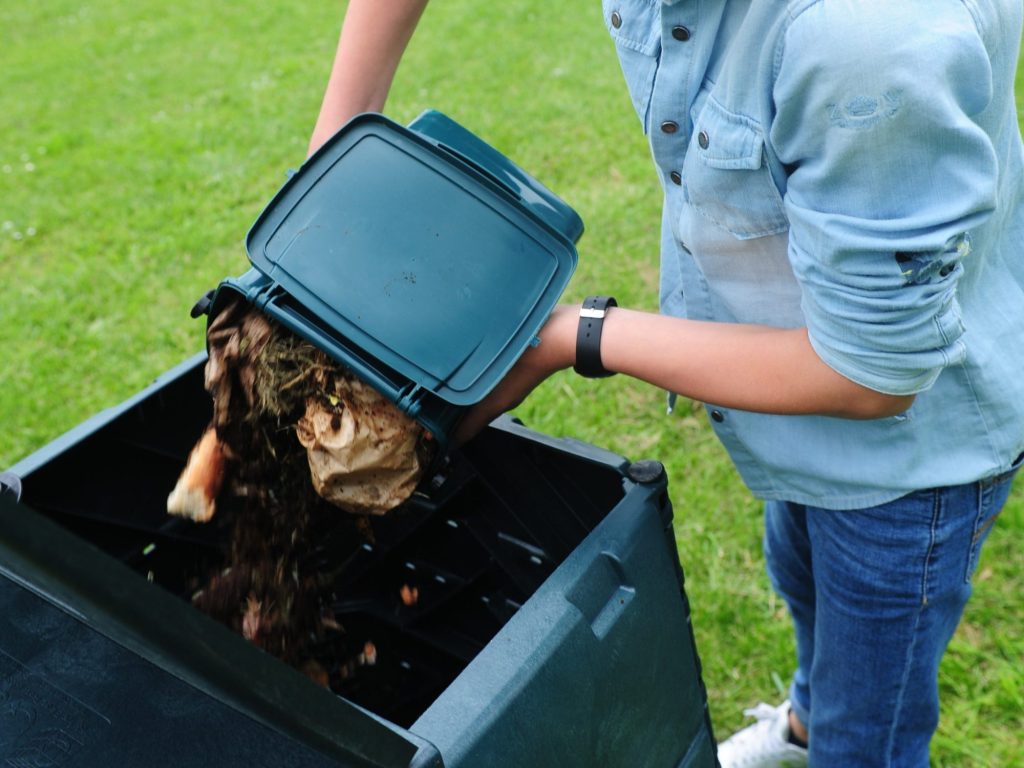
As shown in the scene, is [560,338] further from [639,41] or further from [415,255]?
[639,41]

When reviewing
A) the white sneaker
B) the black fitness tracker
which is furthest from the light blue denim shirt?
the white sneaker

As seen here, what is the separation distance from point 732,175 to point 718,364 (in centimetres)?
22

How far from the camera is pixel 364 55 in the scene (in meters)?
1.50

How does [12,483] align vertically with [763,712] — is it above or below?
above

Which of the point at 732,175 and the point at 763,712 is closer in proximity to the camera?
the point at 732,175

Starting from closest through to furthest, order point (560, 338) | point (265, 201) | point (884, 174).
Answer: point (884, 174) → point (560, 338) → point (265, 201)

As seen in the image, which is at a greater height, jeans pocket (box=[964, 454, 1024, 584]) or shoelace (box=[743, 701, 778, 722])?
jeans pocket (box=[964, 454, 1024, 584])

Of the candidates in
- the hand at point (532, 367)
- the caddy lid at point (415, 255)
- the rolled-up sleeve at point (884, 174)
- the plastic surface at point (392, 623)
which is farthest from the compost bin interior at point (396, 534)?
the rolled-up sleeve at point (884, 174)

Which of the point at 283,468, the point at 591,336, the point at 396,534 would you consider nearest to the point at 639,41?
the point at 591,336

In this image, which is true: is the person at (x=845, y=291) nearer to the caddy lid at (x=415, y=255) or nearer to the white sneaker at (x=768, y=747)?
the caddy lid at (x=415, y=255)

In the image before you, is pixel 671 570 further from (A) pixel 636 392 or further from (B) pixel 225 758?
(A) pixel 636 392

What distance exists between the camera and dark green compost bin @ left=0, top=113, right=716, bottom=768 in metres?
0.76

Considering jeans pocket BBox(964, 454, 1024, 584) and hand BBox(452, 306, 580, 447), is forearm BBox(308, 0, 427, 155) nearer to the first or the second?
hand BBox(452, 306, 580, 447)

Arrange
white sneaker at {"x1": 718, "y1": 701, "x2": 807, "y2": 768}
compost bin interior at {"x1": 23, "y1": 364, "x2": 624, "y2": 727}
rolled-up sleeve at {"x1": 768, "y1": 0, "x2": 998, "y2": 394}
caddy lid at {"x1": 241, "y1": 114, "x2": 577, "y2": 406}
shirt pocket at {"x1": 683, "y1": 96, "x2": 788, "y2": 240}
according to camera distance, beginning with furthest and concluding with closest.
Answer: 1. white sneaker at {"x1": 718, "y1": 701, "x2": 807, "y2": 768}
2. compost bin interior at {"x1": 23, "y1": 364, "x2": 624, "y2": 727}
3. caddy lid at {"x1": 241, "y1": 114, "x2": 577, "y2": 406}
4. shirt pocket at {"x1": 683, "y1": 96, "x2": 788, "y2": 240}
5. rolled-up sleeve at {"x1": 768, "y1": 0, "x2": 998, "y2": 394}
